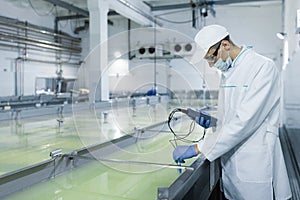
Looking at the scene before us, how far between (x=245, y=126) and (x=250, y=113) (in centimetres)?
5

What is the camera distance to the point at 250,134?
3.81ft

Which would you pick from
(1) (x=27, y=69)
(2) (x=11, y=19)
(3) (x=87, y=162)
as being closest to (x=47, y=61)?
(1) (x=27, y=69)

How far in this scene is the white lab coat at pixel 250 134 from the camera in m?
1.10

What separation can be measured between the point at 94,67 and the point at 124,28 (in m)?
3.98

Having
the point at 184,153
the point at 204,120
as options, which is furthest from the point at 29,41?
the point at 184,153

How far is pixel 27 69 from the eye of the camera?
21.1 feet

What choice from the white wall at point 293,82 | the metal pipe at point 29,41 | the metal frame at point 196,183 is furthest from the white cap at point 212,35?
the metal pipe at point 29,41

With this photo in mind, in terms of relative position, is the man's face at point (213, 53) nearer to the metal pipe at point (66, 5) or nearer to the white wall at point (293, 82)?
the white wall at point (293, 82)

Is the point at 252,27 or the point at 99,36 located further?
the point at 252,27

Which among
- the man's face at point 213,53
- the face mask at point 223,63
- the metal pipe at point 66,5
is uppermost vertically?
the metal pipe at point 66,5

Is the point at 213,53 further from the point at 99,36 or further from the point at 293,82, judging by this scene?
A: the point at 99,36

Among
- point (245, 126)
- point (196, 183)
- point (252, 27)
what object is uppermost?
point (252, 27)

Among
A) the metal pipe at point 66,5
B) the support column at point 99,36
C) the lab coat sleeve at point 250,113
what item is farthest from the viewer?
the metal pipe at point 66,5

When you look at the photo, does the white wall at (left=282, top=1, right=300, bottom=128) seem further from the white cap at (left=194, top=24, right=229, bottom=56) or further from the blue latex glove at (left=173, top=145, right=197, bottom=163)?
the blue latex glove at (left=173, top=145, right=197, bottom=163)
